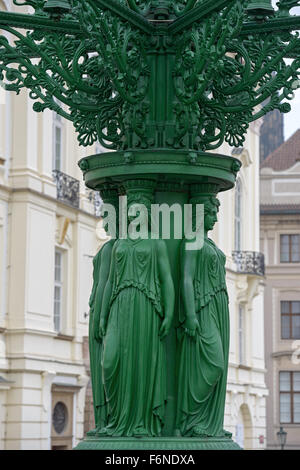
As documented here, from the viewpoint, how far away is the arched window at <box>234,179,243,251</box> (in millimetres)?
48844

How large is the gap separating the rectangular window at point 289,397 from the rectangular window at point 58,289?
27.5 metres

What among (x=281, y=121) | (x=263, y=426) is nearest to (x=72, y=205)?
(x=263, y=426)

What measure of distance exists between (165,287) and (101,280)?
45 centimetres

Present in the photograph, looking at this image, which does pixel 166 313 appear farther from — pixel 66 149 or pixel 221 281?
pixel 66 149

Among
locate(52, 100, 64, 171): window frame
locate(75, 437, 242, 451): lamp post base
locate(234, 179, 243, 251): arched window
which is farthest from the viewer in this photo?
locate(234, 179, 243, 251): arched window

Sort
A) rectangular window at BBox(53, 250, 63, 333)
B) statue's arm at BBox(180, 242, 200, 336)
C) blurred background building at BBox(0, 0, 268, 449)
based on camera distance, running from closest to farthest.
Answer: statue's arm at BBox(180, 242, 200, 336) < blurred background building at BBox(0, 0, 268, 449) < rectangular window at BBox(53, 250, 63, 333)

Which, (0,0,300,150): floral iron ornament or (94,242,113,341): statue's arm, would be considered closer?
(0,0,300,150): floral iron ornament

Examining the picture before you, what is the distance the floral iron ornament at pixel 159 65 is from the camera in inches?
290

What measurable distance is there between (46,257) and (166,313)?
25024 mm

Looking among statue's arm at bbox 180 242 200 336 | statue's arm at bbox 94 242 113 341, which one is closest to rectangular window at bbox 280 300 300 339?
statue's arm at bbox 94 242 113 341

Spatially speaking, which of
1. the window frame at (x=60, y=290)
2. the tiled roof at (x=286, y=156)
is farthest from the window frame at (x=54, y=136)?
the tiled roof at (x=286, y=156)

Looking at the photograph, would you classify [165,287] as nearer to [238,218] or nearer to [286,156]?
[238,218]

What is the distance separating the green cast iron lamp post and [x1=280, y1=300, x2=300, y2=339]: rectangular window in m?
53.0

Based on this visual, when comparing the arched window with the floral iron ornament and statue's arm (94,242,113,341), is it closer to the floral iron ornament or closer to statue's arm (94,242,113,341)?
the floral iron ornament
